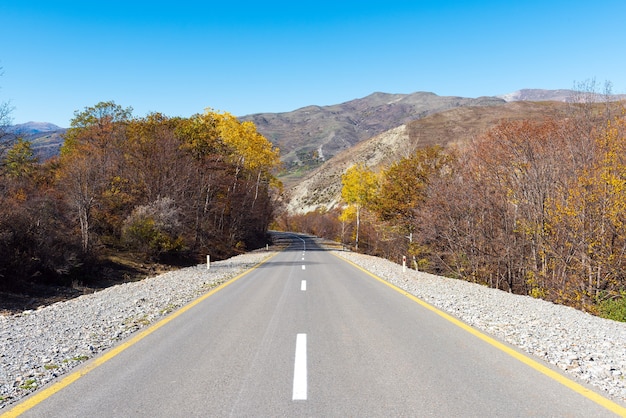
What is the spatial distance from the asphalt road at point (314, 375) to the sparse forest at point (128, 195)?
44.9 feet

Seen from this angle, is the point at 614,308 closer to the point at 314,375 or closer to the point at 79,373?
the point at 314,375

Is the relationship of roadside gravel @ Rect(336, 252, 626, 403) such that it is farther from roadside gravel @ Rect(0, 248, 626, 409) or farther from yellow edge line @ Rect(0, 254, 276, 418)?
yellow edge line @ Rect(0, 254, 276, 418)

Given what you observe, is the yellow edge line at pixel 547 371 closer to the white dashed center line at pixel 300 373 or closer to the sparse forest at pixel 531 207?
the white dashed center line at pixel 300 373

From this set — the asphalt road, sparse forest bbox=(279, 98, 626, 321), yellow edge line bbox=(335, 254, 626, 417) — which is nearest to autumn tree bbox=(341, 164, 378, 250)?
sparse forest bbox=(279, 98, 626, 321)

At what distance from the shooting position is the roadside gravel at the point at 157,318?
4.75 m

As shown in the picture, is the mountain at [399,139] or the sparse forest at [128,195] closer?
the sparse forest at [128,195]

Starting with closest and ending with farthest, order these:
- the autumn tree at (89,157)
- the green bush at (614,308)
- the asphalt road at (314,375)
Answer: the asphalt road at (314,375) → the green bush at (614,308) → the autumn tree at (89,157)

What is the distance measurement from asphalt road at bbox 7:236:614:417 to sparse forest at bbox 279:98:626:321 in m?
10.0

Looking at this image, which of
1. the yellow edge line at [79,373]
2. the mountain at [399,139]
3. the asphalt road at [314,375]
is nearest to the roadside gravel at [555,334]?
the asphalt road at [314,375]

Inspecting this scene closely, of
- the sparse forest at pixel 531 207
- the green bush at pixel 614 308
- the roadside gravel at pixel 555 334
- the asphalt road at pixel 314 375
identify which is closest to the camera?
the asphalt road at pixel 314 375

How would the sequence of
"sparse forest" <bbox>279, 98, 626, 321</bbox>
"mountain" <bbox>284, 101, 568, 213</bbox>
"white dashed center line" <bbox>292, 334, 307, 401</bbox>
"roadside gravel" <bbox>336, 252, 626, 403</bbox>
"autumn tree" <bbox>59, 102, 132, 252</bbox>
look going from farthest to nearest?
1. "mountain" <bbox>284, 101, 568, 213</bbox>
2. "autumn tree" <bbox>59, 102, 132, 252</bbox>
3. "sparse forest" <bbox>279, 98, 626, 321</bbox>
4. "roadside gravel" <bbox>336, 252, 626, 403</bbox>
5. "white dashed center line" <bbox>292, 334, 307, 401</bbox>

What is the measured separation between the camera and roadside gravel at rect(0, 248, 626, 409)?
4754 millimetres

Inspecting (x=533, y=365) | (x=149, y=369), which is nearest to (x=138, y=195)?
(x=149, y=369)

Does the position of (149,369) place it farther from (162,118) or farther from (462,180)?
(162,118)
